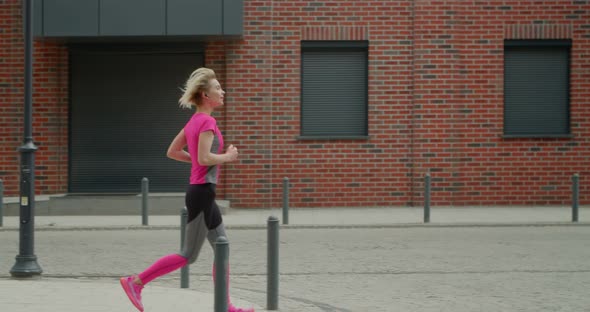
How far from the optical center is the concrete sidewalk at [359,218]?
48.9ft

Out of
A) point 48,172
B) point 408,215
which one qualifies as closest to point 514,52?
point 408,215

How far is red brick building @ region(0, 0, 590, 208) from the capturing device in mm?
18312

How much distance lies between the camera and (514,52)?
61.4 ft

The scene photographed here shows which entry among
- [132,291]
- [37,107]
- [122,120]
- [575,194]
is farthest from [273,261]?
[37,107]

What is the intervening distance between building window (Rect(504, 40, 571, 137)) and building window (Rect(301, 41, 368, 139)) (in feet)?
10.2

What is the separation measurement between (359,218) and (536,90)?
543cm

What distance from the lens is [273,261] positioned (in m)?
7.22

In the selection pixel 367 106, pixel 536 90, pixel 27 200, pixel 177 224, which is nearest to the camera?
pixel 27 200

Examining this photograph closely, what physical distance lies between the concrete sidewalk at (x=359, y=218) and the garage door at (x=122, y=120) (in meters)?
1.72

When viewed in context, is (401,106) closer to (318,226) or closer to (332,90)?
(332,90)

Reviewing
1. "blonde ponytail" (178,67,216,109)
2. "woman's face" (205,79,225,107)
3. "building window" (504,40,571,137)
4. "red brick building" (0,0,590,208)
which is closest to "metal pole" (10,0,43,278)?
"blonde ponytail" (178,67,216,109)

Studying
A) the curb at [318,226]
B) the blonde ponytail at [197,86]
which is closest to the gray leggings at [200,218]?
the blonde ponytail at [197,86]

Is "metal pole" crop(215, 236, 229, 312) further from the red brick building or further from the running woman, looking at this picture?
the red brick building

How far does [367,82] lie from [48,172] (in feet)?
22.9
